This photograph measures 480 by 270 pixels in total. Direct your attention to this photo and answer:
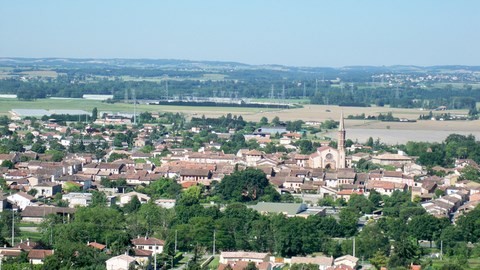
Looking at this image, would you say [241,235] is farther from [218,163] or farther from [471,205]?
[218,163]

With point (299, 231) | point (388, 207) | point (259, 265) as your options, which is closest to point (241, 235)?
point (299, 231)

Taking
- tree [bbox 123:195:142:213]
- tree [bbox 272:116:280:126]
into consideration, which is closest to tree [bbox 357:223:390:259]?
tree [bbox 123:195:142:213]

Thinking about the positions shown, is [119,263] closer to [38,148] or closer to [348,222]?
[348,222]

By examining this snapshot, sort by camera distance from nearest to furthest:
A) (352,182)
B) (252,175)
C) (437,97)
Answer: (252,175) → (352,182) → (437,97)

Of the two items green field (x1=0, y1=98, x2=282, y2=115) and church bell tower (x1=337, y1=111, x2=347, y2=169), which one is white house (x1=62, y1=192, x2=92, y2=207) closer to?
church bell tower (x1=337, y1=111, x2=347, y2=169)

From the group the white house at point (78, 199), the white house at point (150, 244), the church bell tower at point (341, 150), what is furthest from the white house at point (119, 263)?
the church bell tower at point (341, 150)
